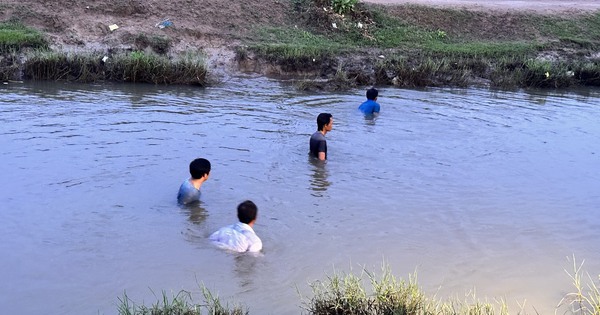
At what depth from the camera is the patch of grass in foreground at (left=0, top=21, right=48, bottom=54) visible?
53.0 feet

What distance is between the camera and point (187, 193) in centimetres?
759

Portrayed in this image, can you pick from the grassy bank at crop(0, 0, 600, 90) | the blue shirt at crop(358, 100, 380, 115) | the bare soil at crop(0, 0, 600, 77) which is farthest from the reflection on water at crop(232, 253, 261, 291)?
the bare soil at crop(0, 0, 600, 77)

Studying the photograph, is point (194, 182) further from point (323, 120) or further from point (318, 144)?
point (323, 120)

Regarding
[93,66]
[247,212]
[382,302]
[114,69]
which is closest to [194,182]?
[247,212]

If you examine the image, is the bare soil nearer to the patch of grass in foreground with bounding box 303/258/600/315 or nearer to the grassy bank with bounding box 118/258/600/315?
the grassy bank with bounding box 118/258/600/315

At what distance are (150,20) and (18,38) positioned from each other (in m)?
4.02

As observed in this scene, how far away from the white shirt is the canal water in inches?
4.6

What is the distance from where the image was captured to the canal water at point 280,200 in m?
5.86

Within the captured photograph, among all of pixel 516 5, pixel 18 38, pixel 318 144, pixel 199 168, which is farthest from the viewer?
pixel 516 5

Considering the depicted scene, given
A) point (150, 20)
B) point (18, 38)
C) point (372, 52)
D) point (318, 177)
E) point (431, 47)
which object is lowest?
point (318, 177)

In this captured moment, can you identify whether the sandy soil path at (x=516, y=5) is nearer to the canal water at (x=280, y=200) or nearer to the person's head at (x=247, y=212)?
the canal water at (x=280, y=200)

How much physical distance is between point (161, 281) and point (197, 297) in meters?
0.47

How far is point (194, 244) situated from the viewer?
6.60 m

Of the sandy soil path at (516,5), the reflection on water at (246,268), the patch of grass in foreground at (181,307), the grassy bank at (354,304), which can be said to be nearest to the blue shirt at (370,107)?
the reflection on water at (246,268)
